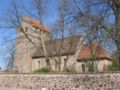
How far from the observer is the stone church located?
45.6 metres

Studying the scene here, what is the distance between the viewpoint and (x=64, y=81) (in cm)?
2489

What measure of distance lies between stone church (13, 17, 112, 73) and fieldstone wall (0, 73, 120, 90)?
Result: 13.4 meters

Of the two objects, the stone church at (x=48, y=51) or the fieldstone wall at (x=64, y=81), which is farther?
the stone church at (x=48, y=51)

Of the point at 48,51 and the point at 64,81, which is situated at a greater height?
the point at 48,51

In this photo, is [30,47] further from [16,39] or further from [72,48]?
[16,39]

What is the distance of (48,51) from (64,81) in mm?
28979

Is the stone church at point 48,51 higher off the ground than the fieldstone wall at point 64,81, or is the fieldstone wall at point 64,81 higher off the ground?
the stone church at point 48,51

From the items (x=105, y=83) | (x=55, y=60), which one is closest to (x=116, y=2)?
(x=105, y=83)

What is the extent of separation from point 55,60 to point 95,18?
27356 mm

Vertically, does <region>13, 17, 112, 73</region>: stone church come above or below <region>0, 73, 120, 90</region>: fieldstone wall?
above

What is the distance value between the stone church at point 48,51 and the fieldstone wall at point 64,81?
526 inches

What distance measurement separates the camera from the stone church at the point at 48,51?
4559 centimetres

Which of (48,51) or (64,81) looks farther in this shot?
(48,51)

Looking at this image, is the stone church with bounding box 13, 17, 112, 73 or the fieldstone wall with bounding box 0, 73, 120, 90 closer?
the fieldstone wall with bounding box 0, 73, 120, 90
